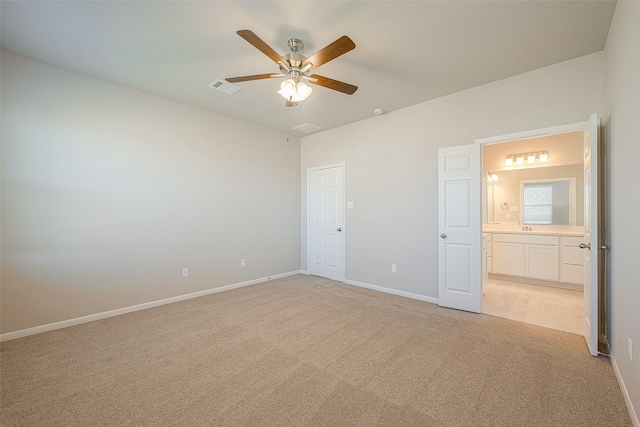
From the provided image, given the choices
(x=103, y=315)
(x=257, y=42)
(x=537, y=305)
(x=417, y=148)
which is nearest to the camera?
(x=257, y=42)

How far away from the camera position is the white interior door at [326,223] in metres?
4.98

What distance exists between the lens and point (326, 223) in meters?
5.22

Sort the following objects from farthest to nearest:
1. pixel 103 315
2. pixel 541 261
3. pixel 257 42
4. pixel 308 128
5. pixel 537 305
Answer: pixel 308 128
pixel 541 261
pixel 537 305
pixel 103 315
pixel 257 42

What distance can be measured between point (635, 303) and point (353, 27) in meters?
2.76

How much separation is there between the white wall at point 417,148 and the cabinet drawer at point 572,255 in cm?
240

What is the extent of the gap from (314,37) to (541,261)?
4974 mm

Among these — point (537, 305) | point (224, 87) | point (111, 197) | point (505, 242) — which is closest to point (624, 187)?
point (537, 305)

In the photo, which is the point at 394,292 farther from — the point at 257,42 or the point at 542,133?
the point at 257,42

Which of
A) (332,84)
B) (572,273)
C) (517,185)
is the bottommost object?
(572,273)

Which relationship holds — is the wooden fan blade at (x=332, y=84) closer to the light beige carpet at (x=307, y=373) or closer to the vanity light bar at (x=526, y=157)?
the light beige carpet at (x=307, y=373)

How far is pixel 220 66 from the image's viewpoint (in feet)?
9.50

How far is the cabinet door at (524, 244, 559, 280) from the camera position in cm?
439

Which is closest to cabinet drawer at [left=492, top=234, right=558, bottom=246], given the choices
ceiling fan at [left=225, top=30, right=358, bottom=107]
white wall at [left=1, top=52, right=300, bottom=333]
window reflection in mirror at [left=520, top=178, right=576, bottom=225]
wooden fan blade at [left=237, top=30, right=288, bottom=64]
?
window reflection in mirror at [left=520, top=178, right=576, bottom=225]

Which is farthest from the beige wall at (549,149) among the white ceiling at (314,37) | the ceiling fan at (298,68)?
the ceiling fan at (298,68)
